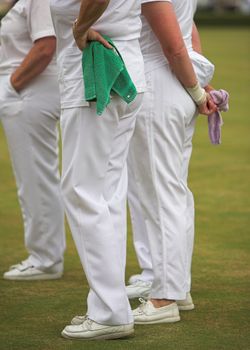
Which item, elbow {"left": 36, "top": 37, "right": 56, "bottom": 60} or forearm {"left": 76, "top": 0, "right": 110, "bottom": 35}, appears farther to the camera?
elbow {"left": 36, "top": 37, "right": 56, "bottom": 60}

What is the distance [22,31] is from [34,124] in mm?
564

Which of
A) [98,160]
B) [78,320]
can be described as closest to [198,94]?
[98,160]

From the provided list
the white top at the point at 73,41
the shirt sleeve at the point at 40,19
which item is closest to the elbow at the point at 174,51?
the white top at the point at 73,41

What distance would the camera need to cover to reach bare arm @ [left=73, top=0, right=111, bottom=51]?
4.52 meters

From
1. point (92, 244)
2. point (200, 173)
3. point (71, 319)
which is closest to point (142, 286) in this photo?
point (71, 319)

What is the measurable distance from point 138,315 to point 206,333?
0.40 m

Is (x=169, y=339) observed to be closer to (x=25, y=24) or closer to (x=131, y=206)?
(x=131, y=206)

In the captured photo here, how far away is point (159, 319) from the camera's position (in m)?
5.26

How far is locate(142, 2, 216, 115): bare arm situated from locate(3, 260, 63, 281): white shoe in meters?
1.81

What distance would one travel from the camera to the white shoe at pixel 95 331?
4.88 m

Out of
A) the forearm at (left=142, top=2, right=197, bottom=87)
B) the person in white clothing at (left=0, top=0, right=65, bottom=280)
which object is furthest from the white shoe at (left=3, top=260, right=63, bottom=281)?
the forearm at (left=142, top=2, right=197, bottom=87)

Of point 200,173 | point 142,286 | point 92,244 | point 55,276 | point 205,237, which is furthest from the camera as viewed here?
point 200,173

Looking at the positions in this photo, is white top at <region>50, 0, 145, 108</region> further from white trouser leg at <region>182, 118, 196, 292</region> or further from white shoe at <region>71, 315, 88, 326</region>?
white shoe at <region>71, 315, 88, 326</region>

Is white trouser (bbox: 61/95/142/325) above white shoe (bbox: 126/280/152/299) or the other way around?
above
